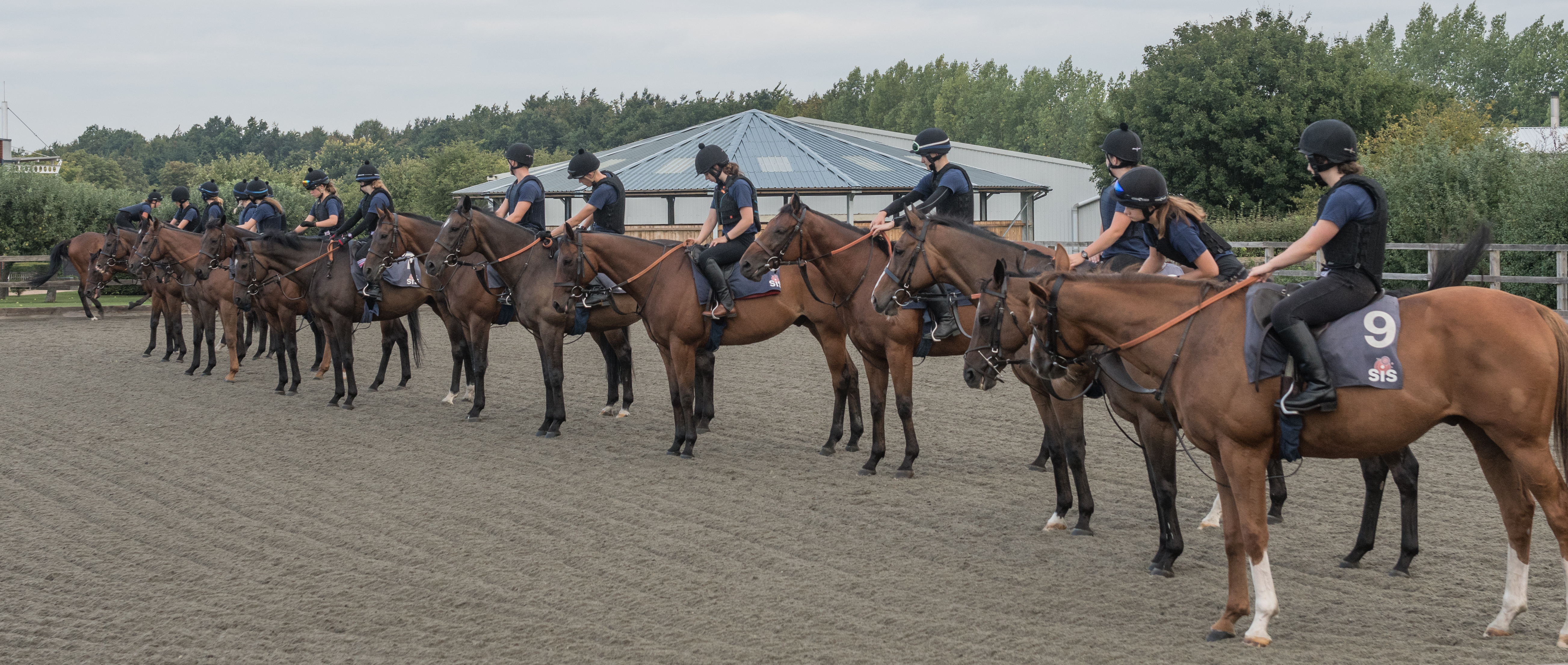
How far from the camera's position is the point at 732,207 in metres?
10.1

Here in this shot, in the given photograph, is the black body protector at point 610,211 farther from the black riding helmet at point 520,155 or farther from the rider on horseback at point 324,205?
the rider on horseback at point 324,205

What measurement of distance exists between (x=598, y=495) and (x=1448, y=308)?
5657 mm

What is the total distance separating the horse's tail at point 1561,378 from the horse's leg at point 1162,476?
5.65ft

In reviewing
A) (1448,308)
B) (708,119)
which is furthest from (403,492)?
(708,119)

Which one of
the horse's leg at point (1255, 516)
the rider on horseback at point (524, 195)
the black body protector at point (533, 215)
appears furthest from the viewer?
the black body protector at point (533, 215)

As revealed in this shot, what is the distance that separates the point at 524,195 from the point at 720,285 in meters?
3.09

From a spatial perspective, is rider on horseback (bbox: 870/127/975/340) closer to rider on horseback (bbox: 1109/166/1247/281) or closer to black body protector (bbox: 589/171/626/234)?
rider on horseback (bbox: 1109/166/1247/281)

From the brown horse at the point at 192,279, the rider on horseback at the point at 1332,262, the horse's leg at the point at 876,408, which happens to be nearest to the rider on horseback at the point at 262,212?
the brown horse at the point at 192,279

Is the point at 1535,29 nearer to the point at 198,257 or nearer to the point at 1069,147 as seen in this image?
the point at 1069,147

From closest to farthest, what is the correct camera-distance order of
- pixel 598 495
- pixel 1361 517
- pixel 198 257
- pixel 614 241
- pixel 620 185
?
pixel 1361 517
pixel 598 495
pixel 614 241
pixel 620 185
pixel 198 257

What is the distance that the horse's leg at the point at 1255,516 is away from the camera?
4945 mm

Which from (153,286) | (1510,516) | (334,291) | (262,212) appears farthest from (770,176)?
(1510,516)

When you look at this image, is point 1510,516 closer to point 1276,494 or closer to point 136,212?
point 1276,494

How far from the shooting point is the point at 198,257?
15.1 metres
